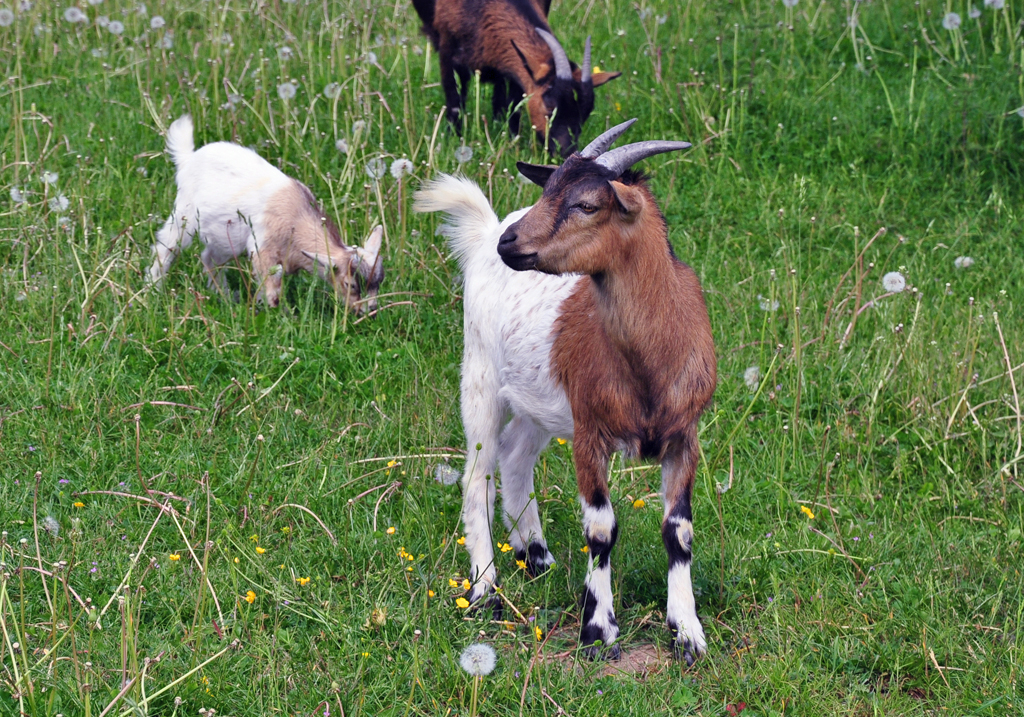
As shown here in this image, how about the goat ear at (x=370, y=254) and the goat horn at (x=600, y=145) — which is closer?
the goat horn at (x=600, y=145)

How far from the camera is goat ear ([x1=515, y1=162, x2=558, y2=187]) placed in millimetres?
3629

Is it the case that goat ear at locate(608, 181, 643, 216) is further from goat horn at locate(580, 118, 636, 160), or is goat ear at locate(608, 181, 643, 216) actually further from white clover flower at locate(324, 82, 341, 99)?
white clover flower at locate(324, 82, 341, 99)

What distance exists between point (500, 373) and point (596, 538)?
77cm

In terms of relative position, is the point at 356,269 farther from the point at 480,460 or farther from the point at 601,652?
the point at 601,652

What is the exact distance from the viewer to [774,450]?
484 centimetres

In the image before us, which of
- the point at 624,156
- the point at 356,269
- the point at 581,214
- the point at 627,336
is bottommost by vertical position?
the point at 356,269

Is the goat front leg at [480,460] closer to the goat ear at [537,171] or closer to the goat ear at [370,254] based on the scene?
the goat ear at [537,171]

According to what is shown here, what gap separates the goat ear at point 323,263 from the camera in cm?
569

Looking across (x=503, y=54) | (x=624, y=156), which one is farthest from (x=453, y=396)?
(x=503, y=54)

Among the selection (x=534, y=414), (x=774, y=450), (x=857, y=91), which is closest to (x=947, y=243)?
(x=857, y=91)

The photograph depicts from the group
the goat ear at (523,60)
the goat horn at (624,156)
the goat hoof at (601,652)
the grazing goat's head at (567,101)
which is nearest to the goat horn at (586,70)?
the grazing goat's head at (567,101)

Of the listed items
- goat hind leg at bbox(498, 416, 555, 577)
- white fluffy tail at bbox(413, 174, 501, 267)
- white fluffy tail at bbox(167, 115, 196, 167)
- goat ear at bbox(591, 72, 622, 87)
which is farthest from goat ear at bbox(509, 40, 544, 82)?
goat hind leg at bbox(498, 416, 555, 577)

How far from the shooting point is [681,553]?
3.65 m

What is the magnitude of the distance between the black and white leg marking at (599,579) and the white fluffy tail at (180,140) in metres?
3.86
